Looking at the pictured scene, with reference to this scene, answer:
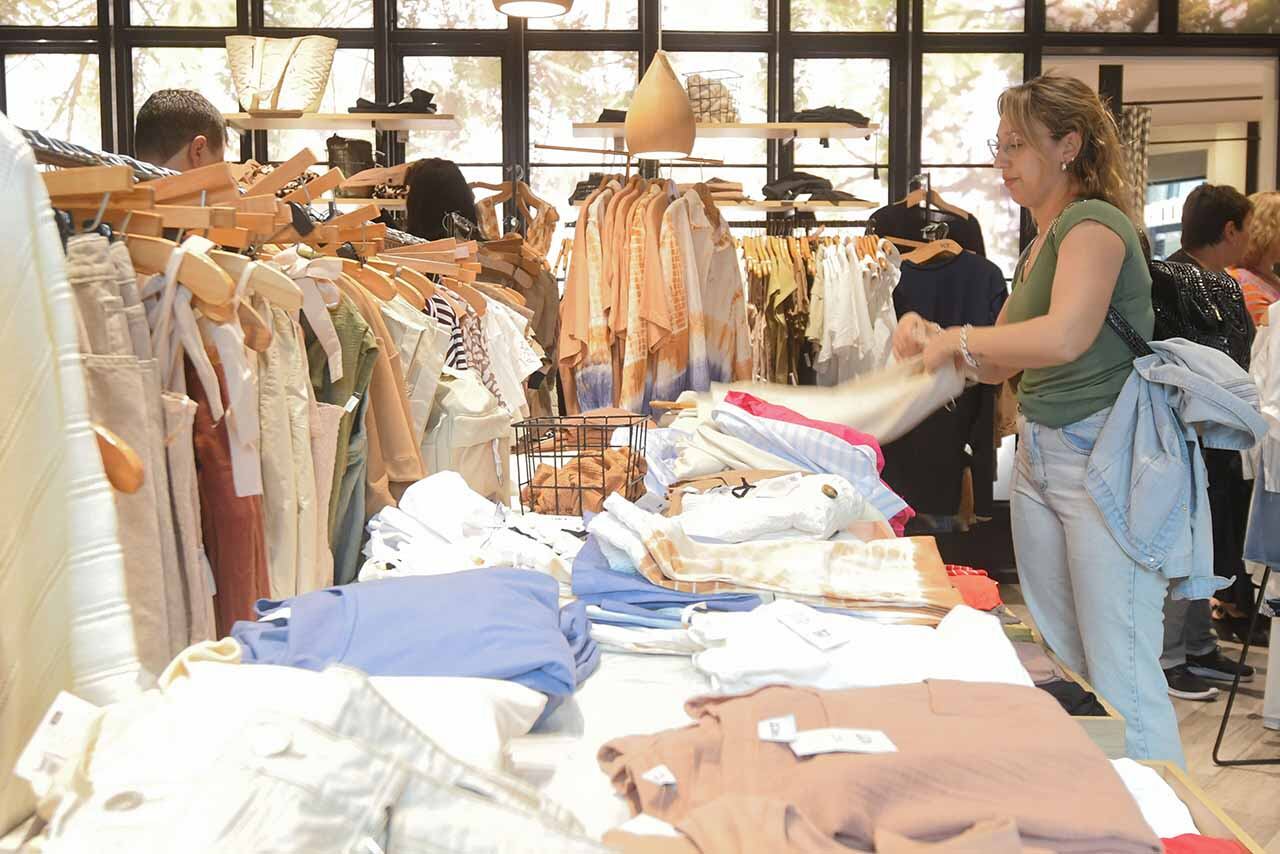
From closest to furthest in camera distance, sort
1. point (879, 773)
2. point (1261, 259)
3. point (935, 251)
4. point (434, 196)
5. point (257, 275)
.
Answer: point (879, 773)
point (257, 275)
point (434, 196)
point (1261, 259)
point (935, 251)

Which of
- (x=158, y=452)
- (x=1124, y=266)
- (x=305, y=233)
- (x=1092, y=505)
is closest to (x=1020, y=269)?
(x=1124, y=266)

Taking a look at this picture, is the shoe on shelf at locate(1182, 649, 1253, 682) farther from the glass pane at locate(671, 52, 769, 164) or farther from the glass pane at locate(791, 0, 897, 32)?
the glass pane at locate(791, 0, 897, 32)

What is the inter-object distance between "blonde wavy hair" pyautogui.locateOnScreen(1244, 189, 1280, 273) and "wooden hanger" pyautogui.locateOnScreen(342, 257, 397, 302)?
3.85 m

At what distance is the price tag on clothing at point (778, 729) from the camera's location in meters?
1.23

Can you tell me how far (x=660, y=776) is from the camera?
1.21m

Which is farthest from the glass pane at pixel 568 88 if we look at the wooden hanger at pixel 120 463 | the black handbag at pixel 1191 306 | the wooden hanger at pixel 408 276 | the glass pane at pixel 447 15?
the wooden hanger at pixel 120 463

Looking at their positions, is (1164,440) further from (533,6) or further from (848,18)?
(848,18)

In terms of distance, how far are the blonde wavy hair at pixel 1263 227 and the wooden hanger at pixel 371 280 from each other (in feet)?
12.6

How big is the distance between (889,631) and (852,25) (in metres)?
6.44

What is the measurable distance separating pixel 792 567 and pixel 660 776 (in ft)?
2.61

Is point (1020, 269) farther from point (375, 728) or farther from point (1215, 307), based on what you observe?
point (375, 728)

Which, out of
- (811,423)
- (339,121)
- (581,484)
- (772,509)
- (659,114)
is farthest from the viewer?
(339,121)

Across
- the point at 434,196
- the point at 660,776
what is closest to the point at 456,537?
the point at 660,776

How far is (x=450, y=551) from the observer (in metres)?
2.07
